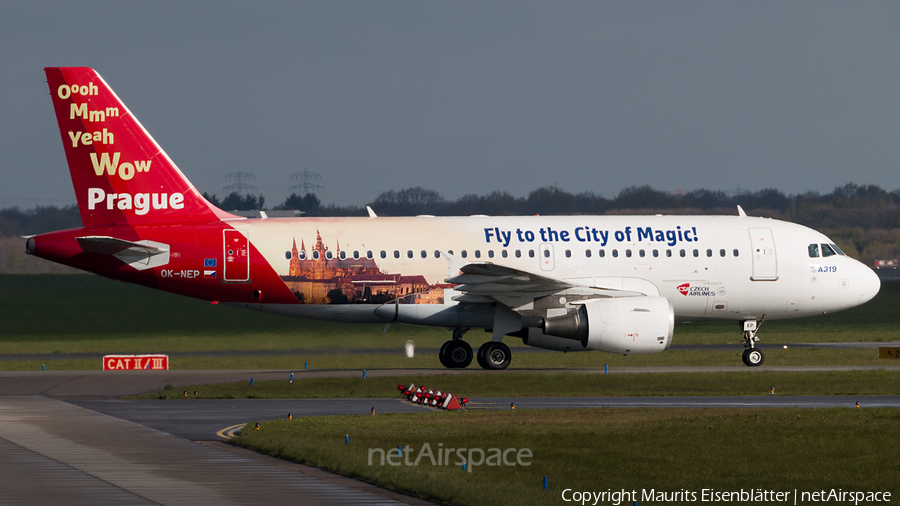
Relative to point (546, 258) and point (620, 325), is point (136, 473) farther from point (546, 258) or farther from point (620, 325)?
point (546, 258)

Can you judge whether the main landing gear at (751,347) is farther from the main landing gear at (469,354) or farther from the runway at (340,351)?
the runway at (340,351)

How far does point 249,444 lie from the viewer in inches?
755

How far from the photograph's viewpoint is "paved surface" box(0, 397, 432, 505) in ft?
46.3

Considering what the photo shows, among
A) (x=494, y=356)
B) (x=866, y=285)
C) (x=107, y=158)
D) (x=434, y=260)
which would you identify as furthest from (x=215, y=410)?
(x=866, y=285)

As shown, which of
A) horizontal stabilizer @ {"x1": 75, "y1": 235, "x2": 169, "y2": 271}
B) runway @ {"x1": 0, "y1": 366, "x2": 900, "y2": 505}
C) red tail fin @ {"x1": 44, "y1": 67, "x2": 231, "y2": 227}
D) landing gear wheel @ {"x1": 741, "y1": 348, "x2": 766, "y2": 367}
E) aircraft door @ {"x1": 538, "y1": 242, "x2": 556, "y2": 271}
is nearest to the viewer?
runway @ {"x1": 0, "y1": 366, "x2": 900, "y2": 505}

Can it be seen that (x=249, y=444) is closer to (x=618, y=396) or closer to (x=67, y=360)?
(x=618, y=396)

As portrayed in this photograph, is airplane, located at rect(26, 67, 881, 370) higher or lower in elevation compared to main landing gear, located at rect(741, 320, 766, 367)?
higher

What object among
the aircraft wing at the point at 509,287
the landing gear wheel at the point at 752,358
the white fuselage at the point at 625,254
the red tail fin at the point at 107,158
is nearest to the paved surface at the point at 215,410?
the aircraft wing at the point at 509,287

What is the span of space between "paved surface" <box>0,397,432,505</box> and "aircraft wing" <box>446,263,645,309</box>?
1349cm

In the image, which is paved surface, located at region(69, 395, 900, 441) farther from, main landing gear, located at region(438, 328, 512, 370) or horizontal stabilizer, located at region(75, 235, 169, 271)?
horizontal stabilizer, located at region(75, 235, 169, 271)

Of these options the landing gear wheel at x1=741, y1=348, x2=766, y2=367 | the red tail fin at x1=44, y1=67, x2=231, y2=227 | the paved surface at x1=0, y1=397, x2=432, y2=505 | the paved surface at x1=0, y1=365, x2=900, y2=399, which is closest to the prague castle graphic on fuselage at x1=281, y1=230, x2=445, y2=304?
the paved surface at x1=0, y1=365, x2=900, y2=399

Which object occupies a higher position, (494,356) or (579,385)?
(494,356)

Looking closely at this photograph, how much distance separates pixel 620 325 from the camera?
32.6 m

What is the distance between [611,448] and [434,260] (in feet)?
55.8
